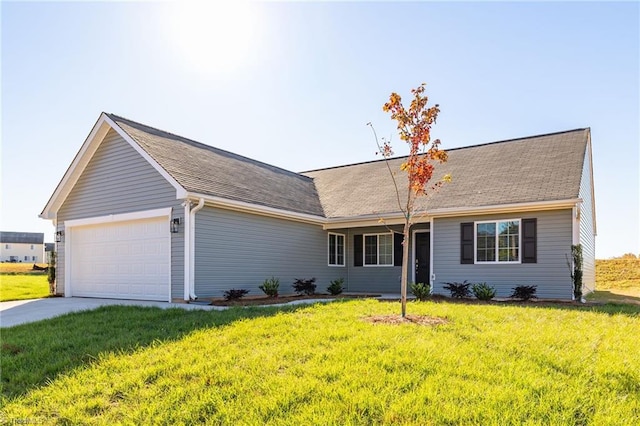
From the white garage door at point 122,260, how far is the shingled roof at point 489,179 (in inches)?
225

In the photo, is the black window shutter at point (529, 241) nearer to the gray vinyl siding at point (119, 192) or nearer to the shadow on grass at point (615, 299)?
the shadow on grass at point (615, 299)

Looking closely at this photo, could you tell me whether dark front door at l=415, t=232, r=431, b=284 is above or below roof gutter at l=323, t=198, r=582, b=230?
below

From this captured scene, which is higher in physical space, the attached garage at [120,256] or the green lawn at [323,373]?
the attached garage at [120,256]

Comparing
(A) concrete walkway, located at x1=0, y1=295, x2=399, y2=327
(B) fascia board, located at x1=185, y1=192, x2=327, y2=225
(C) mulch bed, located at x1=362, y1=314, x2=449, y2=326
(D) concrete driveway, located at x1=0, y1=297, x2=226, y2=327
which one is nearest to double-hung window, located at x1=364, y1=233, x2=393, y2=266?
(B) fascia board, located at x1=185, y1=192, x2=327, y2=225

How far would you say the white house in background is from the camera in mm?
73525

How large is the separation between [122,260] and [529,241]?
10.8 metres

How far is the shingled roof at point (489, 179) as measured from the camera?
12.0 meters

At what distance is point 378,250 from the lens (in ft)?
50.0

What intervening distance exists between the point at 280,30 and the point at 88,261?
8449mm

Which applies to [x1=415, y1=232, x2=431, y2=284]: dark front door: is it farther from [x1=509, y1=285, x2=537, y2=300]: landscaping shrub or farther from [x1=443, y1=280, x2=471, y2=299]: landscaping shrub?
[x1=509, y1=285, x2=537, y2=300]: landscaping shrub

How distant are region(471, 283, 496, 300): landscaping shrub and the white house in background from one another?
82.2m

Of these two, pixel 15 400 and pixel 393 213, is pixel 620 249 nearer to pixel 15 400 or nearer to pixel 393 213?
pixel 393 213

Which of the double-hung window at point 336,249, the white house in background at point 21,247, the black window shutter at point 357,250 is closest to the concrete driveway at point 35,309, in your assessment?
the double-hung window at point 336,249

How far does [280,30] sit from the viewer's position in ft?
35.1
